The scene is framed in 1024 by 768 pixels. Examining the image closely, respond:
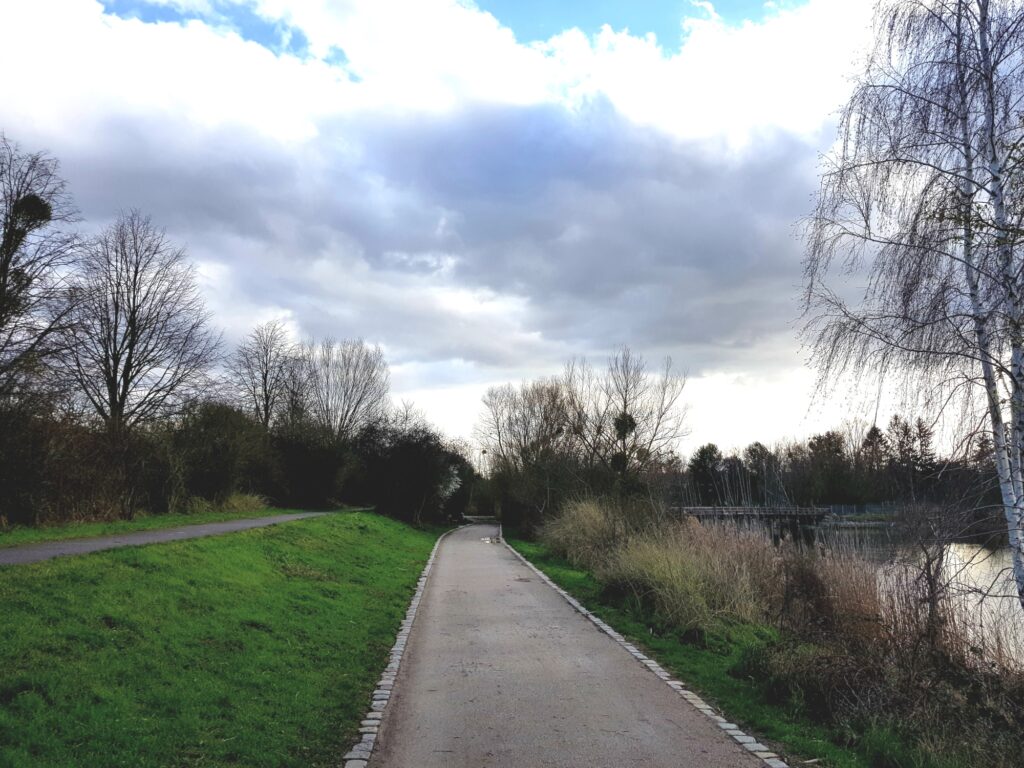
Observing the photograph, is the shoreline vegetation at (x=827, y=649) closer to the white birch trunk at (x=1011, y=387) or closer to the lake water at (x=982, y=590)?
the lake water at (x=982, y=590)

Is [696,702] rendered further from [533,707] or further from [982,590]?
[982,590]

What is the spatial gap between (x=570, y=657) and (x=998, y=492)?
5344mm

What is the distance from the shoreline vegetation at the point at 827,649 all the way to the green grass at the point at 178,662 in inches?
164

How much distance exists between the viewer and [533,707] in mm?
6930

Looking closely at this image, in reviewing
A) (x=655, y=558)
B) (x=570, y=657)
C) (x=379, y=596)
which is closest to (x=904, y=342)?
(x=570, y=657)

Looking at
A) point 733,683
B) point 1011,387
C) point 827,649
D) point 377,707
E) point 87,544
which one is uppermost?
point 1011,387

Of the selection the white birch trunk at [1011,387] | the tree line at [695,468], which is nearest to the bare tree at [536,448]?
the tree line at [695,468]

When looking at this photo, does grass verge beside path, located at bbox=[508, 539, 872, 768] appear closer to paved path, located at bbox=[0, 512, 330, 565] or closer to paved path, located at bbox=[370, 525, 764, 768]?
paved path, located at bbox=[370, 525, 764, 768]

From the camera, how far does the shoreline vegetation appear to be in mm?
6273

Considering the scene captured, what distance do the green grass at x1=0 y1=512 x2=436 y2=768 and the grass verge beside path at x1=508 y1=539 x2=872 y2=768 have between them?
370cm

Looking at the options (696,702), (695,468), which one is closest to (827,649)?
(696,702)

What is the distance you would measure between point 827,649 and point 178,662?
286 inches

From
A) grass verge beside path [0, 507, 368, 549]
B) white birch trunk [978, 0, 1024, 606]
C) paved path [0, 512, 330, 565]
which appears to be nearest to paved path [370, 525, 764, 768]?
white birch trunk [978, 0, 1024, 606]

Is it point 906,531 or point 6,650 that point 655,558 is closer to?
point 906,531
